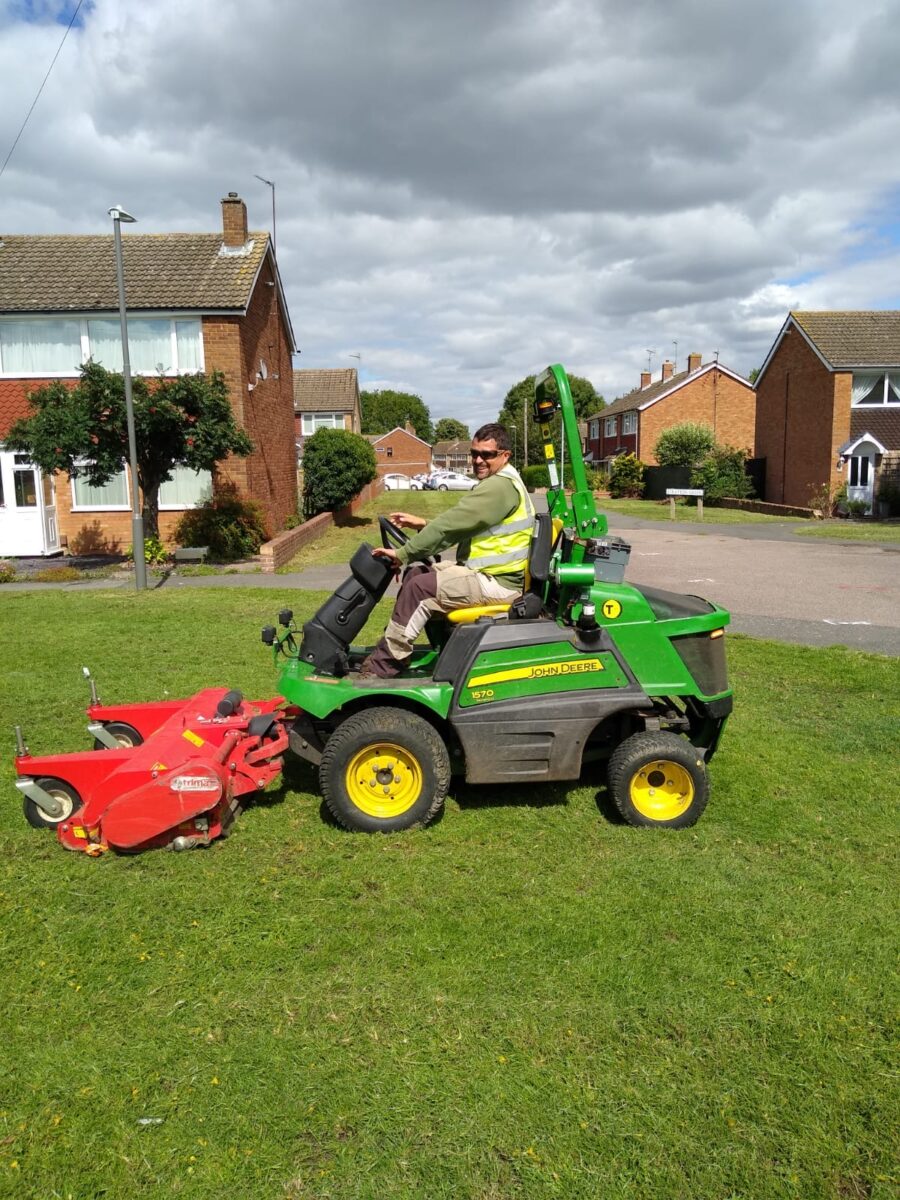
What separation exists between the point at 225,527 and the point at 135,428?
3164 mm

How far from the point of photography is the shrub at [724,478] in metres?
37.5

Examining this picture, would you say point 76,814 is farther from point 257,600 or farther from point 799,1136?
point 257,600

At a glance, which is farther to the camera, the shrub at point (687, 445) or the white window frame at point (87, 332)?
the shrub at point (687, 445)

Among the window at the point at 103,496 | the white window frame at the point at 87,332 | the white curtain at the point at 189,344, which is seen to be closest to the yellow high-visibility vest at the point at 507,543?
the white window frame at the point at 87,332

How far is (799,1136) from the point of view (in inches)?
99.4

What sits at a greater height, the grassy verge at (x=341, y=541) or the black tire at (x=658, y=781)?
the grassy verge at (x=341, y=541)

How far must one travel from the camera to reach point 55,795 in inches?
174

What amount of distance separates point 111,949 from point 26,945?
0.34 meters

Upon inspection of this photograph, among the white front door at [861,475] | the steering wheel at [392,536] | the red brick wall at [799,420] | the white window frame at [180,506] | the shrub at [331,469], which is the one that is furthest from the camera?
the red brick wall at [799,420]

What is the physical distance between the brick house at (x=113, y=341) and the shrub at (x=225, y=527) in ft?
1.21

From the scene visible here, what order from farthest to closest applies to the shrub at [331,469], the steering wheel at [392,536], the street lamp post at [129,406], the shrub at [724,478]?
the shrub at [724,478], the shrub at [331,469], the street lamp post at [129,406], the steering wheel at [392,536]

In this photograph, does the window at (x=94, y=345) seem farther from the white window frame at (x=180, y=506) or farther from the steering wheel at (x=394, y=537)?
the steering wheel at (x=394, y=537)

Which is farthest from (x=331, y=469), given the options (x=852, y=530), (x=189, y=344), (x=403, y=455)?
(x=403, y=455)

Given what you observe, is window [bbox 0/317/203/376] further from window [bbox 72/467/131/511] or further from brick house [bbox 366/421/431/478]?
brick house [bbox 366/421/431/478]
